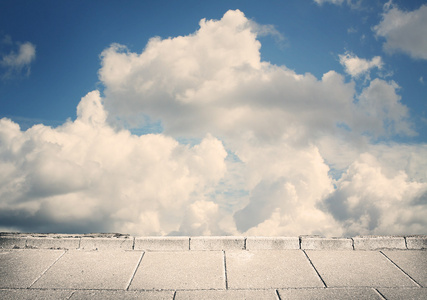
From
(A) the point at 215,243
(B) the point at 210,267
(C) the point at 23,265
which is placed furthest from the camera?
(A) the point at 215,243

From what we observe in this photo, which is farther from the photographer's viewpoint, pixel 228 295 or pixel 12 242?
pixel 12 242

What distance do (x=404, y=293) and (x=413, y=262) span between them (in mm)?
1287

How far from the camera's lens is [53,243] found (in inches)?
252

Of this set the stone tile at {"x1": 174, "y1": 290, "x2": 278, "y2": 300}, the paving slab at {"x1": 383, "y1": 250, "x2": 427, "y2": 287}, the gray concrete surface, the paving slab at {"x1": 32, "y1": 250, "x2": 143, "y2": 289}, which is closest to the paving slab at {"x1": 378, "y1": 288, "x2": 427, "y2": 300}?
the gray concrete surface

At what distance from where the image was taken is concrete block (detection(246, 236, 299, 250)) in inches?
247

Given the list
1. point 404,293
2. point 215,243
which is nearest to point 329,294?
point 404,293

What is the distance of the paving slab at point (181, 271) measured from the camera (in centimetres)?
517

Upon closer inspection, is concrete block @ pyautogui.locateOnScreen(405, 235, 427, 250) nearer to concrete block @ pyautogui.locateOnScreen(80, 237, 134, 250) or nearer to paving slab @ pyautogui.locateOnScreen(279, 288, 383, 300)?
paving slab @ pyautogui.locateOnScreen(279, 288, 383, 300)

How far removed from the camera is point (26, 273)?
5488mm

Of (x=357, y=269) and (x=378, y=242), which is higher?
(x=378, y=242)

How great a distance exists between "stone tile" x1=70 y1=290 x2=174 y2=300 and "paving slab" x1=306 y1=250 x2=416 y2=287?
112 inches

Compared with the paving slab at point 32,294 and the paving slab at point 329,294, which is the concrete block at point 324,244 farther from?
the paving slab at point 32,294

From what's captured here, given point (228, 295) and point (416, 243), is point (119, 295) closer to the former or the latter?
Result: point (228, 295)

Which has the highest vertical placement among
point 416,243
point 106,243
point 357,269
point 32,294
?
point 106,243
